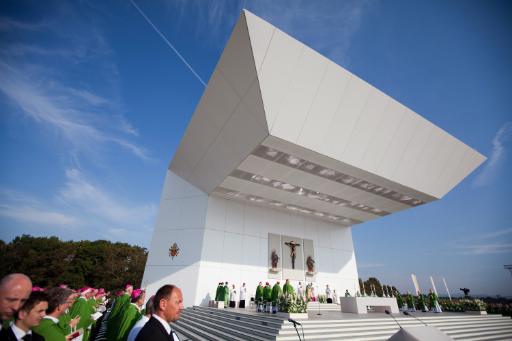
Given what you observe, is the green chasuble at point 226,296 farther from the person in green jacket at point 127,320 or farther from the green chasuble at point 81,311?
the person in green jacket at point 127,320

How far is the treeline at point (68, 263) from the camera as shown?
108 ft

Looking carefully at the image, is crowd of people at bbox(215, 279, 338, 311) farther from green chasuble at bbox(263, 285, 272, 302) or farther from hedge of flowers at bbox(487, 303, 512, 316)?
hedge of flowers at bbox(487, 303, 512, 316)

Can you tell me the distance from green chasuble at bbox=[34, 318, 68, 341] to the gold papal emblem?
43.2 feet

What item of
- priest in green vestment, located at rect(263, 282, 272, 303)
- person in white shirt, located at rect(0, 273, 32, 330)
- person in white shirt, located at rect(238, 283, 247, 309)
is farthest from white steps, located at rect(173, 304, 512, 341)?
person in white shirt, located at rect(0, 273, 32, 330)

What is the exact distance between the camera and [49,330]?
8.82 ft

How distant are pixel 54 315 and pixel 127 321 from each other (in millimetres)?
1583

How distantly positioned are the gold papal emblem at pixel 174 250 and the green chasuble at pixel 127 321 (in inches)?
455

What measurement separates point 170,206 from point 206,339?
10319 millimetres

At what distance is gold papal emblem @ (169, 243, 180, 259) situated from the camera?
15195mm

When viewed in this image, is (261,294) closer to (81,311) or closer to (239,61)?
(81,311)

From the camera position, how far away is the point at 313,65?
9.90m

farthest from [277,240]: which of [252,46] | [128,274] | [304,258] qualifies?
[128,274]

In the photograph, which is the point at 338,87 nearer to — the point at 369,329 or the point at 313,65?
the point at 313,65

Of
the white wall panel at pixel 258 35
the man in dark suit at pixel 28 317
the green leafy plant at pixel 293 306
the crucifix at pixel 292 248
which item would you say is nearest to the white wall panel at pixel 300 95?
the white wall panel at pixel 258 35
